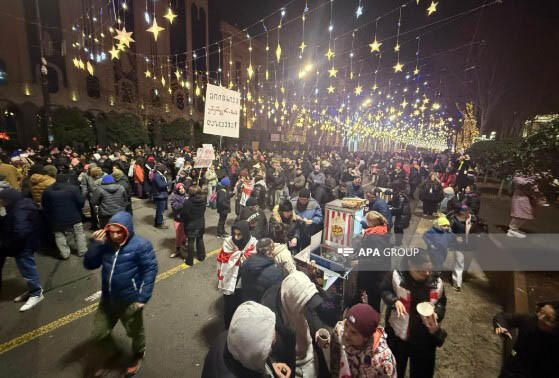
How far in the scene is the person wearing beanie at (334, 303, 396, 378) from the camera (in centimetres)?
213

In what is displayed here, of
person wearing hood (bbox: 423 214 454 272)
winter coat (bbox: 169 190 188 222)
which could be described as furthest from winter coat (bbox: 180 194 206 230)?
person wearing hood (bbox: 423 214 454 272)

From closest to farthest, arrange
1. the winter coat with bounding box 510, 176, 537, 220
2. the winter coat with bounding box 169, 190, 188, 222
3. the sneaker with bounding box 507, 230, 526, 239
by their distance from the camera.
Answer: the winter coat with bounding box 169, 190, 188, 222 < the winter coat with bounding box 510, 176, 537, 220 < the sneaker with bounding box 507, 230, 526, 239

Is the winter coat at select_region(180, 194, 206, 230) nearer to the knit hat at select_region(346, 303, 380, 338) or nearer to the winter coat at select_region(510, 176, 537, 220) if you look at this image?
the knit hat at select_region(346, 303, 380, 338)

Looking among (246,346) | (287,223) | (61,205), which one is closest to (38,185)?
(61,205)

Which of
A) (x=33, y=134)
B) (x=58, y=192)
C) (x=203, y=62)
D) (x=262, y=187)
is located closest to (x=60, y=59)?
(x=33, y=134)

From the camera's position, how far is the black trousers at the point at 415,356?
2725 millimetres

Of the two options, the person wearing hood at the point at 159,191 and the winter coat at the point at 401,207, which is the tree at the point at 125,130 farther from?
the winter coat at the point at 401,207

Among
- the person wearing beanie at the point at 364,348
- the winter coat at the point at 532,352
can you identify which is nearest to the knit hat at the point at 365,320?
the person wearing beanie at the point at 364,348

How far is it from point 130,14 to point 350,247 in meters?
38.8

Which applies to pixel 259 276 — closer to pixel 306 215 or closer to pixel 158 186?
pixel 306 215

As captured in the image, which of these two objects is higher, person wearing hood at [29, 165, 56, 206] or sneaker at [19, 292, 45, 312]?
person wearing hood at [29, 165, 56, 206]

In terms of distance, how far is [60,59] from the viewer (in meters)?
26.3

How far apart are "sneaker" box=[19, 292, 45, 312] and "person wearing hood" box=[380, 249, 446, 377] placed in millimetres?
5754

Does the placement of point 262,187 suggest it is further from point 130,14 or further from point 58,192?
point 130,14
